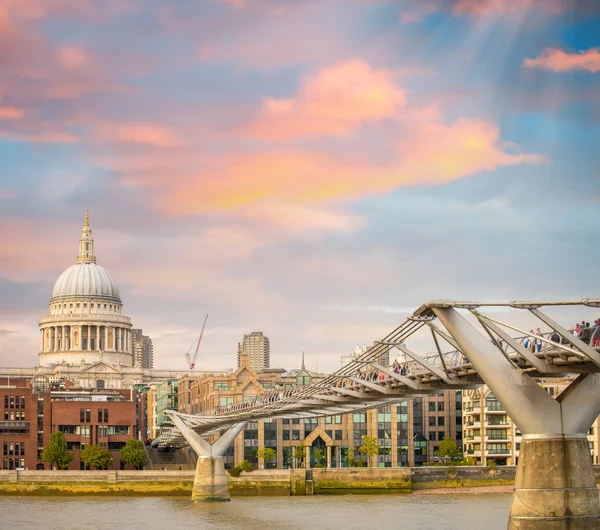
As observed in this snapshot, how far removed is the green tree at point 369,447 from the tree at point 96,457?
19685 mm

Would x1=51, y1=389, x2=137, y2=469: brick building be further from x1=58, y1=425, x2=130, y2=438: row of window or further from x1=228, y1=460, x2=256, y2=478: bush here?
x1=228, y1=460, x2=256, y2=478: bush

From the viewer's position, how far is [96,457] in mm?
105688

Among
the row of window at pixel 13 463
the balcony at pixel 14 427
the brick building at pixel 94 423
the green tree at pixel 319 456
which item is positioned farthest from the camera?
the brick building at pixel 94 423

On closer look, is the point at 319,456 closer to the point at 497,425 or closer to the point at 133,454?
the point at 497,425

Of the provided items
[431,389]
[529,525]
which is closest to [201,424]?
[431,389]

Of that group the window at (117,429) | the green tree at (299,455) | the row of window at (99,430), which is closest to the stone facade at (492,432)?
the green tree at (299,455)

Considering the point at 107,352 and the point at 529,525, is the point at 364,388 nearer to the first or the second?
the point at 529,525

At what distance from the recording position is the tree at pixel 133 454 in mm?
107938

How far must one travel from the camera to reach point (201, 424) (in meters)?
89.6

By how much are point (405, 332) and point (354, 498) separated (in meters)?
37.2

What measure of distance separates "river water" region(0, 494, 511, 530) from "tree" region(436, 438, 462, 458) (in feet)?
63.2

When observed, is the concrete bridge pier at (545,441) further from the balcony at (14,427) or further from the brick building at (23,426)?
the balcony at (14,427)

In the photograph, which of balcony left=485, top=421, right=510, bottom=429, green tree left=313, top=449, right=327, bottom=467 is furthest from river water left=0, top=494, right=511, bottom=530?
green tree left=313, top=449, right=327, bottom=467

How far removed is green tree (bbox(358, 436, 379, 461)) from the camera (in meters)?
106
